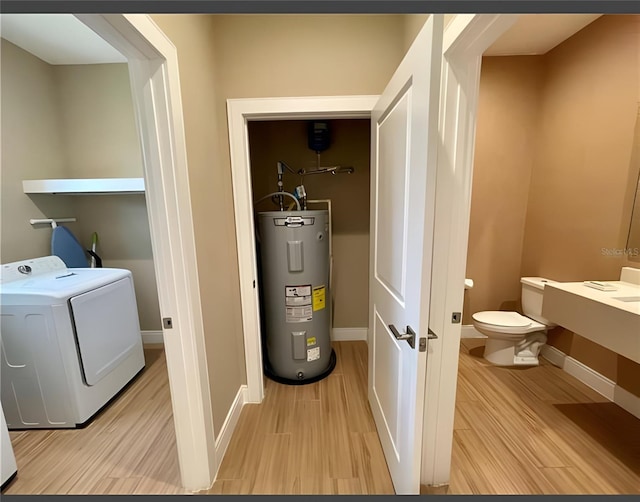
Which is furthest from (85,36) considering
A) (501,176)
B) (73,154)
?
(501,176)

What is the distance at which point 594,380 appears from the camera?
73.5 inches

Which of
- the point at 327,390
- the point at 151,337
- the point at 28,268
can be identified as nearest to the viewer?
the point at 28,268

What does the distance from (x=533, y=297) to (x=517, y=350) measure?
467 millimetres

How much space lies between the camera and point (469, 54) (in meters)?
0.91

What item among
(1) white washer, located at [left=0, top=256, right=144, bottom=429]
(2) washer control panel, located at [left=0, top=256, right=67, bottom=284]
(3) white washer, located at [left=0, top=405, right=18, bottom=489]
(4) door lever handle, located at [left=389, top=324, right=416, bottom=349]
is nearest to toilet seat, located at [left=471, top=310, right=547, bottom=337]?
(4) door lever handle, located at [left=389, top=324, right=416, bottom=349]

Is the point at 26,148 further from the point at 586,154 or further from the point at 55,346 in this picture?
the point at 586,154

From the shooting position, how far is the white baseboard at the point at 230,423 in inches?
55.1

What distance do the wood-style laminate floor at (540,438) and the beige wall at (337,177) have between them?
1.31m

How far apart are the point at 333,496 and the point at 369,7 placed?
1885 millimetres

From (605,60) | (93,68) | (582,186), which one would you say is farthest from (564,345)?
(93,68)

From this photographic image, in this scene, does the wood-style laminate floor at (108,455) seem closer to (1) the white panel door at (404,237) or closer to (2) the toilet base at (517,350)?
(1) the white panel door at (404,237)

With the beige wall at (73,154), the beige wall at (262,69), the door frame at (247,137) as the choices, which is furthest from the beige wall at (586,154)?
the beige wall at (73,154)

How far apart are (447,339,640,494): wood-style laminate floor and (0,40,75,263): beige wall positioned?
3.24 metres

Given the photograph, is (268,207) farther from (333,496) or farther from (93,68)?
(333,496)
